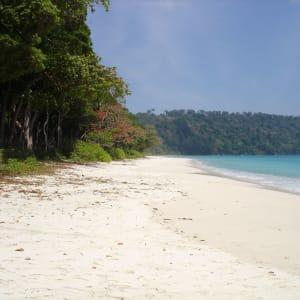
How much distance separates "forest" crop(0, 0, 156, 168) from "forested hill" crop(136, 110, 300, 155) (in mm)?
128063

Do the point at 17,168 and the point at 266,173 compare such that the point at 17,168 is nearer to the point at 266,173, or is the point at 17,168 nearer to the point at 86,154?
the point at 86,154

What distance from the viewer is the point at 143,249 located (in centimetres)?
514

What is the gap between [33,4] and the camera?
14.9 meters

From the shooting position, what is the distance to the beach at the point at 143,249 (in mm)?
3686

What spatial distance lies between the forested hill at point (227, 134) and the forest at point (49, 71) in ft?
420

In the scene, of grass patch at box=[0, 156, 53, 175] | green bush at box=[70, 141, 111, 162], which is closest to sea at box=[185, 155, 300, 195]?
green bush at box=[70, 141, 111, 162]

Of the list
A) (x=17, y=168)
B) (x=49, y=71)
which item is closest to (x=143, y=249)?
(x=17, y=168)

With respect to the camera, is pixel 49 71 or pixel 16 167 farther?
pixel 49 71

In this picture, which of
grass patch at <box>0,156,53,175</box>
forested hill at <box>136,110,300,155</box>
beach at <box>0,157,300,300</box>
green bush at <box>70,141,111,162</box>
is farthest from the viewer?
forested hill at <box>136,110,300,155</box>

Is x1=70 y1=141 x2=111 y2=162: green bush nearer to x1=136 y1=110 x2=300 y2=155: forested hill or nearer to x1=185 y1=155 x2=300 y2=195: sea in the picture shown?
x1=185 y1=155 x2=300 y2=195: sea

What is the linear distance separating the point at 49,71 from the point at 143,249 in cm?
1717

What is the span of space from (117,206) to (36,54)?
10145mm

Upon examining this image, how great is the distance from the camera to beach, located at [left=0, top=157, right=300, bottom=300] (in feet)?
12.1

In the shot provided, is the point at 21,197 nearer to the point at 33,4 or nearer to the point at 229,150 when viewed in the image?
the point at 33,4
